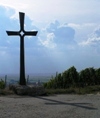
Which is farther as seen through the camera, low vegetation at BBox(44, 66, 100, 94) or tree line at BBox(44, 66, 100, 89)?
tree line at BBox(44, 66, 100, 89)

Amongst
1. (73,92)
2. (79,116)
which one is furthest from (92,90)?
(79,116)

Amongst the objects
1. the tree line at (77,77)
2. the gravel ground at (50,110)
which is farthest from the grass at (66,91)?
the tree line at (77,77)

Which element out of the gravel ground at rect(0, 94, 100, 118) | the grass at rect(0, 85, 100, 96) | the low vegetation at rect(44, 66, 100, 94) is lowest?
the gravel ground at rect(0, 94, 100, 118)

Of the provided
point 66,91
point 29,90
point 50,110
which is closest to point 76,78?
point 66,91

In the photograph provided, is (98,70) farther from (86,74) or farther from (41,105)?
(41,105)

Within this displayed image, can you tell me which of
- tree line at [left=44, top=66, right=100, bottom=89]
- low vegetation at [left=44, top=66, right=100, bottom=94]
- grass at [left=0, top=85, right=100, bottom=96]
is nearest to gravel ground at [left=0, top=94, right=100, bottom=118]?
grass at [left=0, top=85, right=100, bottom=96]

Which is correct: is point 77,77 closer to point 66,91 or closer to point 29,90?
point 66,91

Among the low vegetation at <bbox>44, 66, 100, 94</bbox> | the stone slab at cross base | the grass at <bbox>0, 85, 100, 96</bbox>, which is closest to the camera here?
the stone slab at cross base

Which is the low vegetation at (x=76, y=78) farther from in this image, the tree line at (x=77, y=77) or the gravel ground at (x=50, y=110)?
the gravel ground at (x=50, y=110)

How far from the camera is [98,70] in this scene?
28.0 meters

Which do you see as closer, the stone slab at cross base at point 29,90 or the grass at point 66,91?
the stone slab at cross base at point 29,90

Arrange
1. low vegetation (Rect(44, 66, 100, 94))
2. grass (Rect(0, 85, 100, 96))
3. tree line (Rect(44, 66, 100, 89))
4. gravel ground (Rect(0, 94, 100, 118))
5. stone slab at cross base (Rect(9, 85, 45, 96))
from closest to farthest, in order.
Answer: gravel ground (Rect(0, 94, 100, 118))
stone slab at cross base (Rect(9, 85, 45, 96))
grass (Rect(0, 85, 100, 96))
low vegetation (Rect(44, 66, 100, 94))
tree line (Rect(44, 66, 100, 89))

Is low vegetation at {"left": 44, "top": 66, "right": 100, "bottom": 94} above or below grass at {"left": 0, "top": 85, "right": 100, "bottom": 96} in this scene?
above

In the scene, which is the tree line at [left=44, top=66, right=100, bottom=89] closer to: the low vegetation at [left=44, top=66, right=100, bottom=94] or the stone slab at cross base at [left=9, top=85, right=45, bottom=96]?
the low vegetation at [left=44, top=66, right=100, bottom=94]
